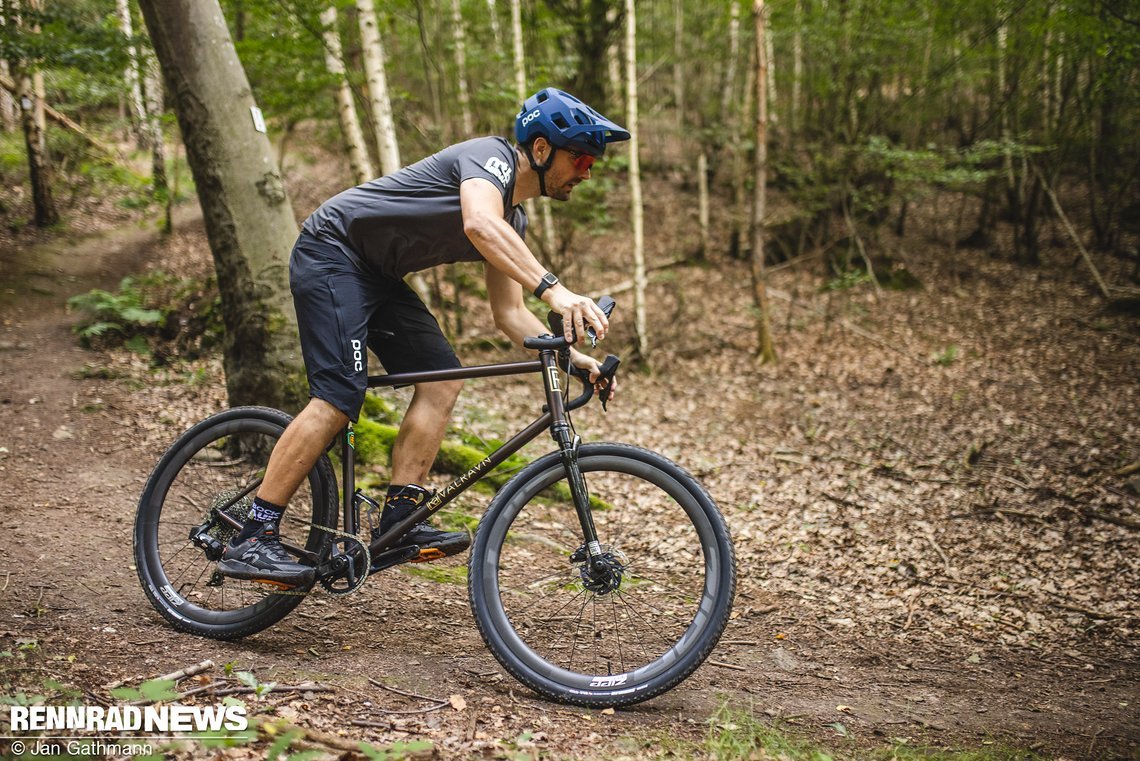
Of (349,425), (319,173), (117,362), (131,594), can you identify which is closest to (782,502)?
(349,425)

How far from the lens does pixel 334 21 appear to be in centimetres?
1034

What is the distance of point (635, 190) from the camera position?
11336 mm

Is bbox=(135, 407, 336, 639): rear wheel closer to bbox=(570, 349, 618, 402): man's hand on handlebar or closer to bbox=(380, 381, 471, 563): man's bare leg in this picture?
bbox=(380, 381, 471, 563): man's bare leg

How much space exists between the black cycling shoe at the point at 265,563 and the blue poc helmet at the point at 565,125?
2.09 meters

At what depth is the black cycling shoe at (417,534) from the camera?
3320 mm

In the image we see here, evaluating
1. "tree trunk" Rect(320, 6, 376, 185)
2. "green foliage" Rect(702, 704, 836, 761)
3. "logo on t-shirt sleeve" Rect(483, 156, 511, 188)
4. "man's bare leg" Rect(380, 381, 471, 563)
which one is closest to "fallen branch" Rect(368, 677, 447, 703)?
"man's bare leg" Rect(380, 381, 471, 563)

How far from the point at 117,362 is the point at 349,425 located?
5938 millimetres

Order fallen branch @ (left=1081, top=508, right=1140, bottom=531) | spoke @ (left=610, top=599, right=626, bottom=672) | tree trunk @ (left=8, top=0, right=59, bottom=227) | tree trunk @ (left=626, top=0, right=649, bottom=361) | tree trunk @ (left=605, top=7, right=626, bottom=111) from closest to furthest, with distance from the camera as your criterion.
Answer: spoke @ (left=610, top=599, right=626, bottom=672) → fallen branch @ (left=1081, top=508, right=1140, bottom=531) → tree trunk @ (left=626, top=0, right=649, bottom=361) → tree trunk @ (left=8, top=0, right=59, bottom=227) → tree trunk @ (left=605, top=7, right=626, bottom=111)

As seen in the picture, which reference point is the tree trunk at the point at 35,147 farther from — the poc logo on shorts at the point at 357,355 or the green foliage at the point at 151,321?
the poc logo on shorts at the point at 357,355

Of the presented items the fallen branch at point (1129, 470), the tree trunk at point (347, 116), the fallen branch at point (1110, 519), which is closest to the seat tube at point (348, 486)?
the fallen branch at point (1110, 519)

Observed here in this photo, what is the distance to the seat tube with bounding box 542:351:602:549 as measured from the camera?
3002mm

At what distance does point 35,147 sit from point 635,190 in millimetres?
10603

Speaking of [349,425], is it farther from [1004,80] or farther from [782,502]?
[1004,80]

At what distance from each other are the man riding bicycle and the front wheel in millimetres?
401
